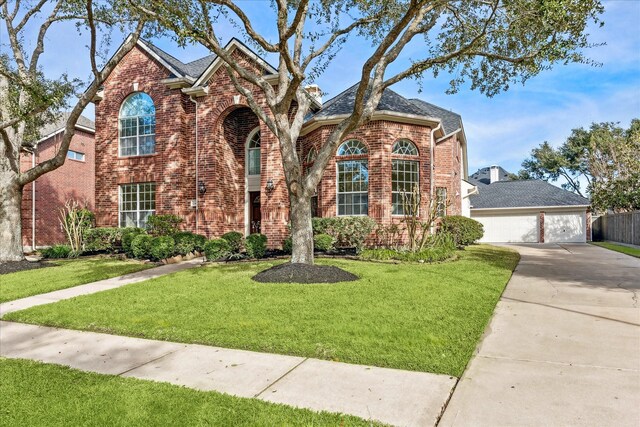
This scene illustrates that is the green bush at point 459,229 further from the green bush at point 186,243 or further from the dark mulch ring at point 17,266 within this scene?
the dark mulch ring at point 17,266

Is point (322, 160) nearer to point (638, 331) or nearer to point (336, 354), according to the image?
point (336, 354)

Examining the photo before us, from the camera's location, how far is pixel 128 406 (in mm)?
2906

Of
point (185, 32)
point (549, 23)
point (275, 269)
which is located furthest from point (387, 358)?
point (549, 23)

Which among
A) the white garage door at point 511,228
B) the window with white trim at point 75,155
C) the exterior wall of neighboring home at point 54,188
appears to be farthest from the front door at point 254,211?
the white garage door at point 511,228

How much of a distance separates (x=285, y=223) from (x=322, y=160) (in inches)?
229

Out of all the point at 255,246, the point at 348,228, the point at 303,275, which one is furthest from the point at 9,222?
the point at 348,228

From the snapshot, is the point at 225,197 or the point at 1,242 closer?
the point at 1,242

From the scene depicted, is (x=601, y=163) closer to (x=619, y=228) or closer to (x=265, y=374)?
(x=619, y=228)

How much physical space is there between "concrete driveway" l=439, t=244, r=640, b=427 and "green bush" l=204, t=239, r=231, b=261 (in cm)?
866

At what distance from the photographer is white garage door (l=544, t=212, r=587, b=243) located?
25141 mm

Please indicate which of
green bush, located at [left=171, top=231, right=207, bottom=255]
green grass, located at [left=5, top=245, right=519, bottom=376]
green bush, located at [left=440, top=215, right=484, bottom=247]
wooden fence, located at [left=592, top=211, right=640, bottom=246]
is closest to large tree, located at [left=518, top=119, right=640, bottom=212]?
wooden fence, located at [left=592, top=211, right=640, bottom=246]

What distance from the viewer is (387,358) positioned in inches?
148

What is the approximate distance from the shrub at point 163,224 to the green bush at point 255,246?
3.93m

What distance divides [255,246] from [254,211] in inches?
169
